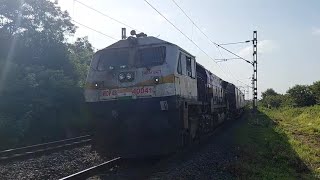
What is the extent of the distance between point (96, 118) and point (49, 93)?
1279 cm

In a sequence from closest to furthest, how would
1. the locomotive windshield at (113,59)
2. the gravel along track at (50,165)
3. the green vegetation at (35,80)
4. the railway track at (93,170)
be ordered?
the railway track at (93,170)
the gravel along track at (50,165)
the locomotive windshield at (113,59)
the green vegetation at (35,80)

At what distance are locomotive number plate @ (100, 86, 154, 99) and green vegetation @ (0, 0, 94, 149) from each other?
5.71 ft

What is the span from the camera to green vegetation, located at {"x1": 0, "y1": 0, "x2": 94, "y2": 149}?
20.4 m

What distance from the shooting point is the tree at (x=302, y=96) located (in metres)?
65.5

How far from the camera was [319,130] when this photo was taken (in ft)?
89.3

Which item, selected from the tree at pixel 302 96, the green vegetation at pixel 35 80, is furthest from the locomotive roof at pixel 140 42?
the tree at pixel 302 96

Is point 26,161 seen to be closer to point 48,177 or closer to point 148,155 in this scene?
point 48,177

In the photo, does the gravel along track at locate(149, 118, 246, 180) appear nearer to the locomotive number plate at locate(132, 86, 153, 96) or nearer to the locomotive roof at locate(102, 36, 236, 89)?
the locomotive number plate at locate(132, 86, 153, 96)

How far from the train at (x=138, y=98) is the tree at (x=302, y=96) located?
2273 inches

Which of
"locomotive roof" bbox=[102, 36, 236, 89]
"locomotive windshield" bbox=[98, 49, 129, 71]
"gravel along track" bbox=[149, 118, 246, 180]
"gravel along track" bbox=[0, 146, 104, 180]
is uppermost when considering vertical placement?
"locomotive roof" bbox=[102, 36, 236, 89]

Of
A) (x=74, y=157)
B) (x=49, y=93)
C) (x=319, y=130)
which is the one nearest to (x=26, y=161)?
(x=74, y=157)

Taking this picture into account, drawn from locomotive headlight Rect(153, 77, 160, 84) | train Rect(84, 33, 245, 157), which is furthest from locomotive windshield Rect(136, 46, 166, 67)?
locomotive headlight Rect(153, 77, 160, 84)

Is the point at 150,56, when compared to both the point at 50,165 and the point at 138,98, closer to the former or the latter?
the point at 138,98

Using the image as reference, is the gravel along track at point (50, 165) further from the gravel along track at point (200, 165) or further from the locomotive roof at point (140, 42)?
the locomotive roof at point (140, 42)
